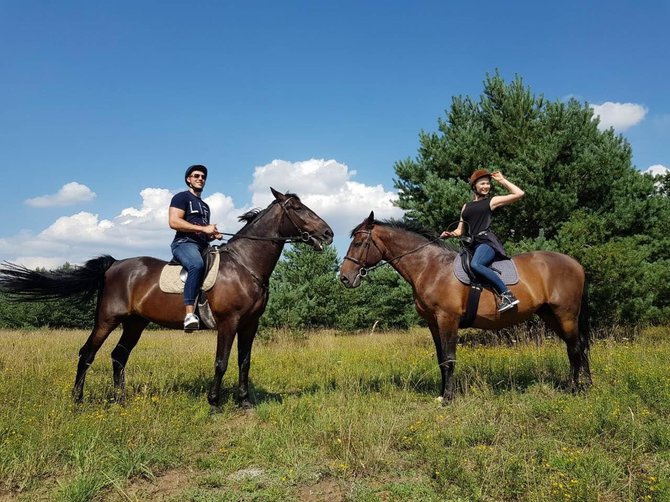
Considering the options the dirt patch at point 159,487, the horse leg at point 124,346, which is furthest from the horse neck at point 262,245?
the dirt patch at point 159,487

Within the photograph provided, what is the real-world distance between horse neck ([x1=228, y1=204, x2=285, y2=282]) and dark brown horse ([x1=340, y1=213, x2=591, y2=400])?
1.08m

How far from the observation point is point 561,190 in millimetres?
13367

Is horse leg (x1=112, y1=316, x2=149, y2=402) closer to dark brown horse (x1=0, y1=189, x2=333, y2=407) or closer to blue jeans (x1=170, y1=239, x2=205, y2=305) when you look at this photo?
dark brown horse (x1=0, y1=189, x2=333, y2=407)

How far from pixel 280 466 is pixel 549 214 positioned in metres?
11.9

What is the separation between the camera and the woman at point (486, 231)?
611 cm

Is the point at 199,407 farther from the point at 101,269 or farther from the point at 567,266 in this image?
the point at 567,266

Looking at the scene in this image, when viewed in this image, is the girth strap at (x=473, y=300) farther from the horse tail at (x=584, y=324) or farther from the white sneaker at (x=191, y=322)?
the white sneaker at (x=191, y=322)

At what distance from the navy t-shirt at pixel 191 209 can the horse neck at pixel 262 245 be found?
533mm

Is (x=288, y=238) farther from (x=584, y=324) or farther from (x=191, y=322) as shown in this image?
(x=584, y=324)

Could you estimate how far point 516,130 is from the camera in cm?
1469

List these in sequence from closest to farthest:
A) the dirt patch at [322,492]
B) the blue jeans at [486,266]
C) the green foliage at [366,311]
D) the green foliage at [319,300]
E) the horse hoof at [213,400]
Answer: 1. the dirt patch at [322,492]
2. the horse hoof at [213,400]
3. the blue jeans at [486,266]
4. the green foliage at [319,300]
5. the green foliage at [366,311]

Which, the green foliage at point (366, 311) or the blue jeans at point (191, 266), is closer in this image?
the blue jeans at point (191, 266)

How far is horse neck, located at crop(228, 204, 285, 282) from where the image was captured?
6.14m

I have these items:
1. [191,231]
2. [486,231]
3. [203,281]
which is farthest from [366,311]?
[191,231]
